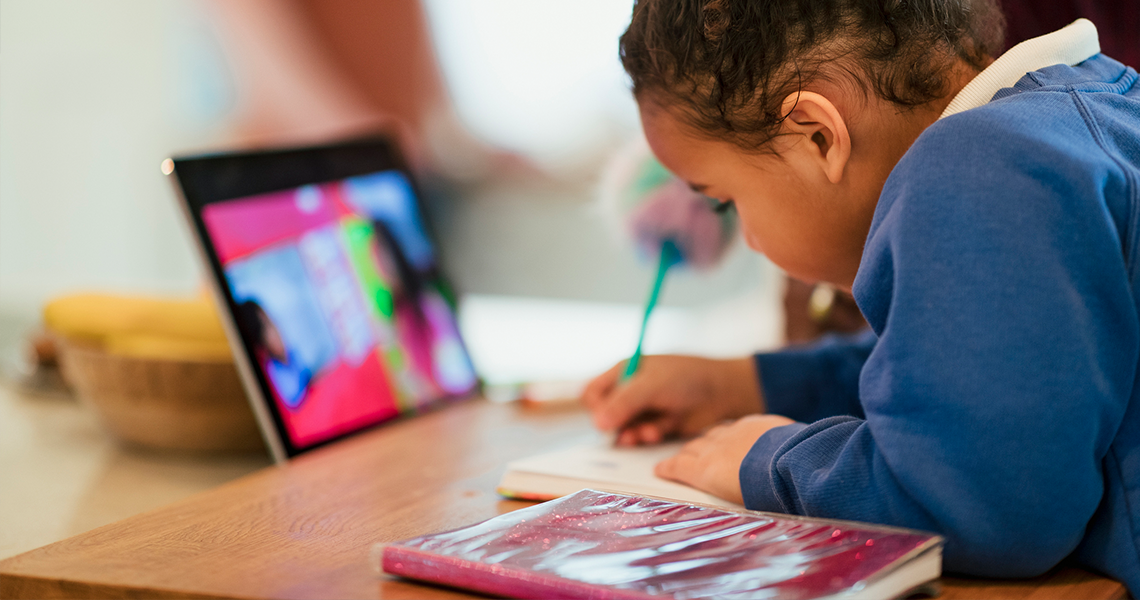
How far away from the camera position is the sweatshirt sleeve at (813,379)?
2.32 feet

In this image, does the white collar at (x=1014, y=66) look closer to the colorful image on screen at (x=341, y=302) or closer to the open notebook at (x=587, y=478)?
the open notebook at (x=587, y=478)

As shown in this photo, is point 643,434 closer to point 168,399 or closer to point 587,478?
point 587,478

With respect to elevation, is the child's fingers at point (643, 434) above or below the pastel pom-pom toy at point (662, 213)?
below

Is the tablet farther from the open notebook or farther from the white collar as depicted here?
the white collar

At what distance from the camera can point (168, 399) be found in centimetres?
79

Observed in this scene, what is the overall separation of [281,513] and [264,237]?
0.29 m

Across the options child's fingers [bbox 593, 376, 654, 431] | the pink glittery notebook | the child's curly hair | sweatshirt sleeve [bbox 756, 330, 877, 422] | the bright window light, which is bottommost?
sweatshirt sleeve [bbox 756, 330, 877, 422]

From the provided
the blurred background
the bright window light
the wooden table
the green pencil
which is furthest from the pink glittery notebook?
the bright window light

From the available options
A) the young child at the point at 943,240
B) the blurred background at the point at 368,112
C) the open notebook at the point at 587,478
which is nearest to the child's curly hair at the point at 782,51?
the young child at the point at 943,240

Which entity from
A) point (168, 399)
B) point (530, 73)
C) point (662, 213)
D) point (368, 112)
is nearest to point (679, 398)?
point (662, 213)

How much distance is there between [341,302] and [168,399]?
173mm

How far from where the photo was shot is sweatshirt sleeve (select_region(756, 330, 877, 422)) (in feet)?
2.32

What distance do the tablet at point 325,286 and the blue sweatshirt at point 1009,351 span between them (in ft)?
1.50

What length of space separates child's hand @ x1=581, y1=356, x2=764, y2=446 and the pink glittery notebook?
0.84 ft
